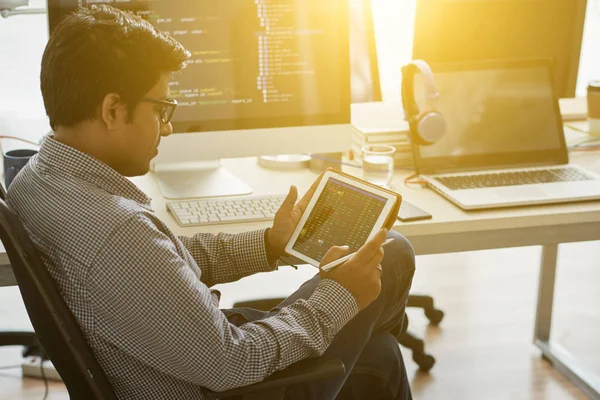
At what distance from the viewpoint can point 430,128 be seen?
1903 mm

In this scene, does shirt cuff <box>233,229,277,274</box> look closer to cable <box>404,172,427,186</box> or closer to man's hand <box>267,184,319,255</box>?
man's hand <box>267,184,319,255</box>

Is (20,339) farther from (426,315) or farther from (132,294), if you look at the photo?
(132,294)

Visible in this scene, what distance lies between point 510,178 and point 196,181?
777 mm

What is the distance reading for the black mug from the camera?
1.71 m

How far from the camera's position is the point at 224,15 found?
1.81 meters

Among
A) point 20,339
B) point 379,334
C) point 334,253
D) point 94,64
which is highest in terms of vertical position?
point 94,64

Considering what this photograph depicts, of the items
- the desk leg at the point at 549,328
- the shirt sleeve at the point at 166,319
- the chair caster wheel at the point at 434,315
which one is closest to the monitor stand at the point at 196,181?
the shirt sleeve at the point at 166,319

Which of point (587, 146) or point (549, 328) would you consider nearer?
point (587, 146)

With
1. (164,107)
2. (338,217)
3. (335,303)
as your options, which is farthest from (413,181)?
(164,107)

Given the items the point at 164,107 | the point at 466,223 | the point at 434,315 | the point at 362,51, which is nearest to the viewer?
the point at 164,107

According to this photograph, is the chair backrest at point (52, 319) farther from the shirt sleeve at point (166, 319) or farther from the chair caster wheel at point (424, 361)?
the chair caster wheel at point (424, 361)

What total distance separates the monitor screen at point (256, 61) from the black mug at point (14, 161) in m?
0.35

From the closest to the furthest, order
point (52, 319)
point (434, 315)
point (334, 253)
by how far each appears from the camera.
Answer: point (52, 319)
point (334, 253)
point (434, 315)

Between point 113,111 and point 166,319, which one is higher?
point 113,111
